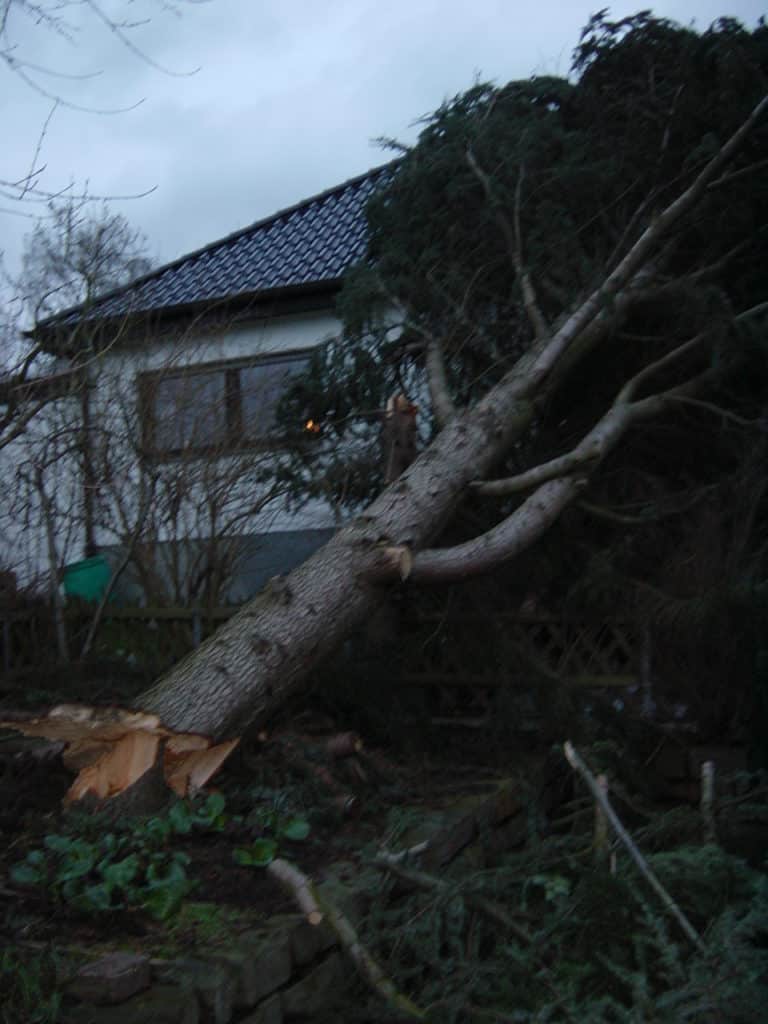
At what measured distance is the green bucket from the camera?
357 inches

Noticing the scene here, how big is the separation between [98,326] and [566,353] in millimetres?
3504

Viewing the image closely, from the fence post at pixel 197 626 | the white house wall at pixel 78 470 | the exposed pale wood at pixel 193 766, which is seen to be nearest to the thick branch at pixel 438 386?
the white house wall at pixel 78 470

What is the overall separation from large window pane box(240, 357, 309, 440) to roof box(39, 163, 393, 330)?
82 centimetres

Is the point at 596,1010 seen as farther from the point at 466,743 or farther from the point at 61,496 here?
the point at 61,496

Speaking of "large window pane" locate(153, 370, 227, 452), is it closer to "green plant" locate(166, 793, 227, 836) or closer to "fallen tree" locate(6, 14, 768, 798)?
"fallen tree" locate(6, 14, 768, 798)

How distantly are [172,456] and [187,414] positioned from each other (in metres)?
0.44

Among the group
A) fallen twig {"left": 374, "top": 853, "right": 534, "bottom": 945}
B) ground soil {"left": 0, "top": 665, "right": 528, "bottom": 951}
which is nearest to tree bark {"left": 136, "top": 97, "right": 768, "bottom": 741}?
ground soil {"left": 0, "top": 665, "right": 528, "bottom": 951}

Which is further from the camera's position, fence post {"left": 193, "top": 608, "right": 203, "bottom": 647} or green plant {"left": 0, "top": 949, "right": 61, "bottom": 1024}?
fence post {"left": 193, "top": 608, "right": 203, "bottom": 647}

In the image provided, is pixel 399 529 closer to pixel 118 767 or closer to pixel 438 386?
pixel 438 386

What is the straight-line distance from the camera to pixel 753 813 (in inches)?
176

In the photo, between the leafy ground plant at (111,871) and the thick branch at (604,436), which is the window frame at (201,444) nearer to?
the thick branch at (604,436)

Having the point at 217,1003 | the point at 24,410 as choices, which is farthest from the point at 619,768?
the point at 24,410

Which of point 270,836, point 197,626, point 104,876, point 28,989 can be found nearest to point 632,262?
point 197,626

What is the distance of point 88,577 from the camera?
9.22 meters
